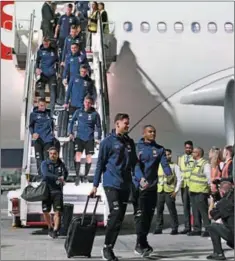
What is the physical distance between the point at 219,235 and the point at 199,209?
2481mm

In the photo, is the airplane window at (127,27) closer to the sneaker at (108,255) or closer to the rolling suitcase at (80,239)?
the rolling suitcase at (80,239)

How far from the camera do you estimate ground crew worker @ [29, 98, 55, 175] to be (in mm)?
10961

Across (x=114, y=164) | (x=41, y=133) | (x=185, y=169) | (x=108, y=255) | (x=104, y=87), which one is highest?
(x=104, y=87)

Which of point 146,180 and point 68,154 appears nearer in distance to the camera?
point 146,180

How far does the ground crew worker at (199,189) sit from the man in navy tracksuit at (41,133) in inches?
88.2

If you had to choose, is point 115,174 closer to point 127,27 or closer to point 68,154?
point 68,154

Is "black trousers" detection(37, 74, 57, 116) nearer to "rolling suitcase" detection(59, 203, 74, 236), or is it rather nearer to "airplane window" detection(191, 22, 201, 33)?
"rolling suitcase" detection(59, 203, 74, 236)

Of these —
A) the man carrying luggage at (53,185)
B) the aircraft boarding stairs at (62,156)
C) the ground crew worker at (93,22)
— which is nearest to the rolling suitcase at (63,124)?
the aircraft boarding stairs at (62,156)

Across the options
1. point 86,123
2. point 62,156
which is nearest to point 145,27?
point 62,156

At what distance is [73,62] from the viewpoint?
40.1ft

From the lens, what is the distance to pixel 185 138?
54.5 feet

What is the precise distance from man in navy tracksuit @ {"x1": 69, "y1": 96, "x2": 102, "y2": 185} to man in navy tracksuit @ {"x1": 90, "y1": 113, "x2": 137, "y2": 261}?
302 cm

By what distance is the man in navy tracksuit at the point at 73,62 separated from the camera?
12.2 metres

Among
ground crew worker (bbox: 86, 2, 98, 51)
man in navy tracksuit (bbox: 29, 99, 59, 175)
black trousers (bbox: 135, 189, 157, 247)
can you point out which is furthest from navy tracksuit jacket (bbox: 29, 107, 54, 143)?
ground crew worker (bbox: 86, 2, 98, 51)
